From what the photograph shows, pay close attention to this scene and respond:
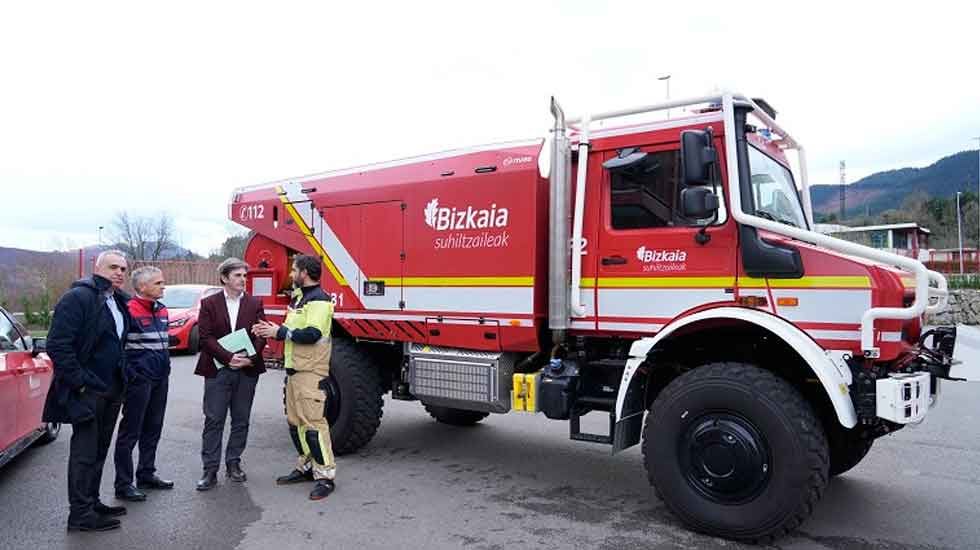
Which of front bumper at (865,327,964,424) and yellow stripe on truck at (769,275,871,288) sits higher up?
yellow stripe on truck at (769,275,871,288)

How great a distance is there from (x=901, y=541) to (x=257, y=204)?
623cm

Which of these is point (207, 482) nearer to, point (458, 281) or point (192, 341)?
point (458, 281)

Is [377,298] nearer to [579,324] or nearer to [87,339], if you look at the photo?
[579,324]

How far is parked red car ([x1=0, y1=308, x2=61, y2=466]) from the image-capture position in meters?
5.22

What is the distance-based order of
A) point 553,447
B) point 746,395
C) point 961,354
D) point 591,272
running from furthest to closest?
1. point 961,354
2. point 553,447
3. point 591,272
4. point 746,395

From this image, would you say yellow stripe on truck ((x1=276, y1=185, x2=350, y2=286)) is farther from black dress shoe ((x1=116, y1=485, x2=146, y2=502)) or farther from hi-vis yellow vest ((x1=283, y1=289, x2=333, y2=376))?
black dress shoe ((x1=116, y1=485, x2=146, y2=502))

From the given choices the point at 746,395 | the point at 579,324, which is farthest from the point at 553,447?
the point at 746,395

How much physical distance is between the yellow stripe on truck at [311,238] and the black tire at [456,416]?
1.88 m

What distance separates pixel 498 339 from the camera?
5707 millimetres

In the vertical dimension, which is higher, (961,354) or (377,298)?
(377,298)

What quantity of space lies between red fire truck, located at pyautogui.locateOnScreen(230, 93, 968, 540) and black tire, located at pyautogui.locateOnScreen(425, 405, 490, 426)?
42.7 inches

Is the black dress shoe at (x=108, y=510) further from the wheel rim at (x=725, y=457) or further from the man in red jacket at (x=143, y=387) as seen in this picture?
the wheel rim at (x=725, y=457)

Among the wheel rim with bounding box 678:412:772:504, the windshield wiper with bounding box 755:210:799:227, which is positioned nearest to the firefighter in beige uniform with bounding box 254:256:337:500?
the wheel rim with bounding box 678:412:772:504

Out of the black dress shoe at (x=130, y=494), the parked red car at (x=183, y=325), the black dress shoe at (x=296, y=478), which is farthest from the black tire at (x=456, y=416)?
the parked red car at (x=183, y=325)
